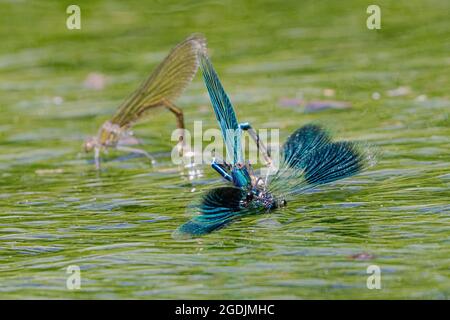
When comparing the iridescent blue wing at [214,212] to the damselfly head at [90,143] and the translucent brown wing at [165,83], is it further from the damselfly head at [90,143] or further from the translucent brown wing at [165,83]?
the damselfly head at [90,143]

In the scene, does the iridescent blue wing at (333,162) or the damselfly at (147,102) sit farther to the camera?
the damselfly at (147,102)

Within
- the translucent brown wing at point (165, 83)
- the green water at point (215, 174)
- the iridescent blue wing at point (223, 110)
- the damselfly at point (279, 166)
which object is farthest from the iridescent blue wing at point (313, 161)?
the translucent brown wing at point (165, 83)

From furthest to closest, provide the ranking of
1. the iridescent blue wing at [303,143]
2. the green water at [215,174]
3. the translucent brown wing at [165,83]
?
1. the translucent brown wing at [165,83]
2. the iridescent blue wing at [303,143]
3. the green water at [215,174]

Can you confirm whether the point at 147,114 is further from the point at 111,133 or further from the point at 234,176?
the point at 234,176

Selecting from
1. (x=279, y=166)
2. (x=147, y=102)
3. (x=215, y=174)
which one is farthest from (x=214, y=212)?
(x=147, y=102)

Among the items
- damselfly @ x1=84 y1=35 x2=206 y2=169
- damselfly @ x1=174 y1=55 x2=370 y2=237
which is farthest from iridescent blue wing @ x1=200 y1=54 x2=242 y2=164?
damselfly @ x1=84 y1=35 x2=206 y2=169

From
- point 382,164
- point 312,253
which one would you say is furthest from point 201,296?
point 382,164

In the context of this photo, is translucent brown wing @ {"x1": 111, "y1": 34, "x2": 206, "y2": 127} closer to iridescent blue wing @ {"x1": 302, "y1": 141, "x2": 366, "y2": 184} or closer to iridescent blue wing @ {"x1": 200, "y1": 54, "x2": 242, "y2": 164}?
iridescent blue wing @ {"x1": 200, "y1": 54, "x2": 242, "y2": 164}
